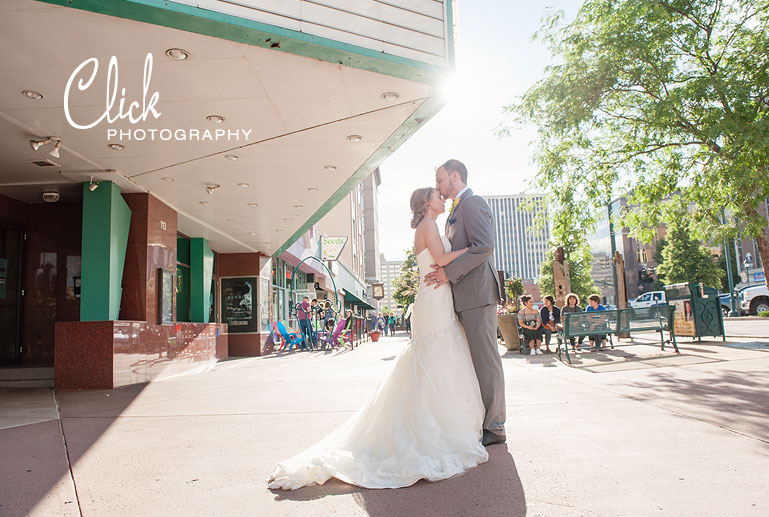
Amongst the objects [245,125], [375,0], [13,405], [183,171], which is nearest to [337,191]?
[183,171]

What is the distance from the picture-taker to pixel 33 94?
18.7 ft

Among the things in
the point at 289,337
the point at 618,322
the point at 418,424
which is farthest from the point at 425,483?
the point at 289,337

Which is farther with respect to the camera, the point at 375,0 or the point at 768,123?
the point at 768,123

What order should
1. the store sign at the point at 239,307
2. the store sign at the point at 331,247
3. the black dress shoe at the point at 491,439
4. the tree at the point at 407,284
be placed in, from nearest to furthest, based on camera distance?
the black dress shoe at the point at 491,439 < the store sign at the point at 239,307 < the store sign at the point at 331,247 < the tree at the point at 407,284

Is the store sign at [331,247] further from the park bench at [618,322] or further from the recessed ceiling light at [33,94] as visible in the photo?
the recessed ceiling light at [33,94]

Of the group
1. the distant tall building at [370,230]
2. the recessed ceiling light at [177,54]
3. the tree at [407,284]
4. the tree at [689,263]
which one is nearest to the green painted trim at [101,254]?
the recessed ceiling light at [177,54]

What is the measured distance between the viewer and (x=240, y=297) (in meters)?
17.6

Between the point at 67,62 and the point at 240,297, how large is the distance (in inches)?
513

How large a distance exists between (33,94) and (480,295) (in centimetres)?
511

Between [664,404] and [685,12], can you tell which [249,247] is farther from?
[664,404]

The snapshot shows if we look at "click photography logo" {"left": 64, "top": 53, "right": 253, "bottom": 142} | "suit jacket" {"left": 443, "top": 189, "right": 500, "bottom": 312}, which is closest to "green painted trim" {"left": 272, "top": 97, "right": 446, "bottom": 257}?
"click photography logo" {"left": 64, "top": 53, "right": 253, "bottom": 142}

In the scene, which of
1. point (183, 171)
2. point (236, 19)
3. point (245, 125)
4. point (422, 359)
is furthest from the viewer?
point (183, 171)

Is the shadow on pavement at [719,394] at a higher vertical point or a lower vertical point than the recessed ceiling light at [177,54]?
lower

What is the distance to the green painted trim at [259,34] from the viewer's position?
4188mm
